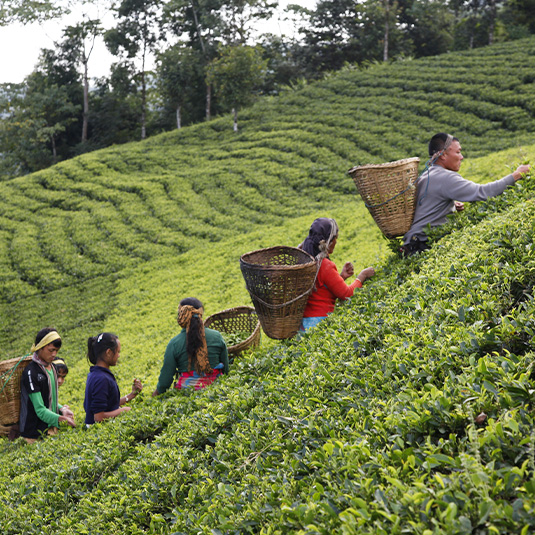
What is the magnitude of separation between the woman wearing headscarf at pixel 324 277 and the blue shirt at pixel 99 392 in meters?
1.96

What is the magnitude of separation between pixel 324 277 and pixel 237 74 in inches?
791

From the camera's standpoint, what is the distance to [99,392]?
4785 millimetres

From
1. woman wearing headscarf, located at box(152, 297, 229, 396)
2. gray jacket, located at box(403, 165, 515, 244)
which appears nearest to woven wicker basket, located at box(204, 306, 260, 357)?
woman wearing headscarf, located at box(152, 297, 229, 396)

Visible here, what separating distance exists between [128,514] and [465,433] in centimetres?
200

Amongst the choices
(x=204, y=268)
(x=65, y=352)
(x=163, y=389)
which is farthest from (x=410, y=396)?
(x=204, y=268)

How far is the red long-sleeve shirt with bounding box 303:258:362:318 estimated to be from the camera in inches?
175

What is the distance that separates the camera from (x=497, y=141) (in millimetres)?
17375

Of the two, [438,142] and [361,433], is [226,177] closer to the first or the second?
[438,142]

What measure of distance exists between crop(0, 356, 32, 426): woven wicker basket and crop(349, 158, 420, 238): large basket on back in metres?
3.92

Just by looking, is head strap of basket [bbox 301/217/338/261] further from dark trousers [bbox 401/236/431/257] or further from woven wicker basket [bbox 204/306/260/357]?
woven wicker basket [bbox 204/306/260/357]

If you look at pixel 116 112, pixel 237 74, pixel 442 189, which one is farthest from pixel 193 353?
pixel 116 112

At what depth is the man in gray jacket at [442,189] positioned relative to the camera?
417cm

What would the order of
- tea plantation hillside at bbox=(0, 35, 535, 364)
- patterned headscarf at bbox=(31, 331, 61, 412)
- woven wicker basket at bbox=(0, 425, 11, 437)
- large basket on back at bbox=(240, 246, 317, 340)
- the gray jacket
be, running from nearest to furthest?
large basket on back at bbox=(240, 246, 317, 340) < the gray jacket < patterned headscarf at bbox=(31, 331, 61, 412) < woven wicker basket at bbox=(0, 425, 11, 437) < tea plantation hillside at bbox=(0, 35, 535, 364)

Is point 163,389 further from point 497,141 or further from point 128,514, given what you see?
point 497,141
